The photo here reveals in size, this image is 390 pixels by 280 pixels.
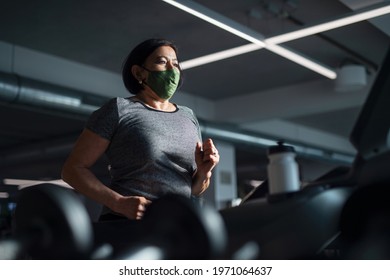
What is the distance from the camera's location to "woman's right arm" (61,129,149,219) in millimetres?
513

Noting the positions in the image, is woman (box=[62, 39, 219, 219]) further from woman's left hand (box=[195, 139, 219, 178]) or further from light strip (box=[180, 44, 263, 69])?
light strip (box=[180, 44, 263, 69])

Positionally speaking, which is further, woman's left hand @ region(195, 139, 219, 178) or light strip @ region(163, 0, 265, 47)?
light strip @ region(163, 0, 265, 47)

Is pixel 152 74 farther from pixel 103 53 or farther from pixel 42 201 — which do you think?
pixel 103 53

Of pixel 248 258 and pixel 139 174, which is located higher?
pixel 139 174

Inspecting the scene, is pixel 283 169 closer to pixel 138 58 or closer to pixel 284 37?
pixel 138 58

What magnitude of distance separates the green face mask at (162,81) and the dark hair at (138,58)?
0.03 meters

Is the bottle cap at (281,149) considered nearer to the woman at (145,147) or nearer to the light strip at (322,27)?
the woman at (145,147)

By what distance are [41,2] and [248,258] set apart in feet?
7.17

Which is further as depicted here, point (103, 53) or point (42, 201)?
point (103, 53)

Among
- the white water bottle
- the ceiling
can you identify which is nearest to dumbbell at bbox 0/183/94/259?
the white water bottle

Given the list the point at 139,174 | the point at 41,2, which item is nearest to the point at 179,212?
the point at 139,174

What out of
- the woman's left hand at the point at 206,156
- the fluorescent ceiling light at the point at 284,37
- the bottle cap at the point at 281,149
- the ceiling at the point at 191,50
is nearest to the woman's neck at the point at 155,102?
the woman's left hand at the point at 206,156

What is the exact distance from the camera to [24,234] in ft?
0.99
